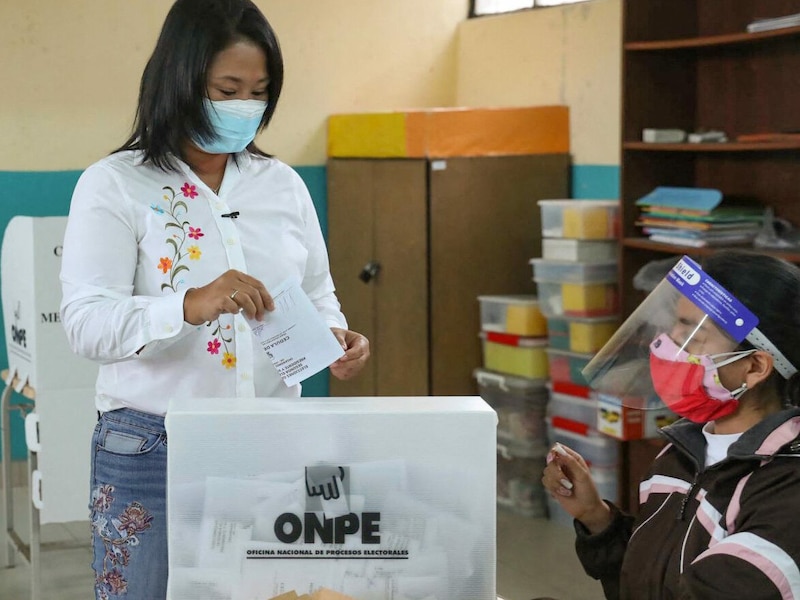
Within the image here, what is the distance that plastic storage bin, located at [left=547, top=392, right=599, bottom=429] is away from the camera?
157 inches

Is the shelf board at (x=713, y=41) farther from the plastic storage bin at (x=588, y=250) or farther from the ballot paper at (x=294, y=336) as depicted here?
the ballot paper at (x=294, y=336)

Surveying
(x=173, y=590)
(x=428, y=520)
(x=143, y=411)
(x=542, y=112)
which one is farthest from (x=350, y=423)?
(x=542, y=112)

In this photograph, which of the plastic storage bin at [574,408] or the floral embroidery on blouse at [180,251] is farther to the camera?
the plastic storage bin at [574,408]

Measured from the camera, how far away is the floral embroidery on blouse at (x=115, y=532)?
5.31 feet

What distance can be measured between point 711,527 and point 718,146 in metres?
2.26

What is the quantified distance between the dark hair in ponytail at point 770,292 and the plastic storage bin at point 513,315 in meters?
2.70

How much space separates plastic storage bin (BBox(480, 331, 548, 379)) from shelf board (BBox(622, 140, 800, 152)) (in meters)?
0.85

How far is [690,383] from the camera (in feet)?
5.14

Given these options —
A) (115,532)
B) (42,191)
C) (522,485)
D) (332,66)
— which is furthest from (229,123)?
(332,66)

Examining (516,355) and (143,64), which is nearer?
(516,355)

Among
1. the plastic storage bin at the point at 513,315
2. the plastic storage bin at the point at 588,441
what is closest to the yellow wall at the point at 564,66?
the plastic storage bin at the point at 513,315

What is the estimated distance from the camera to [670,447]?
1.68 meters

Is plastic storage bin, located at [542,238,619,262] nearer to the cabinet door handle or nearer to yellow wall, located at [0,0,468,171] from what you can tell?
the cabinet door handle

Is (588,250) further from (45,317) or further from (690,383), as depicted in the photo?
(690,383)
